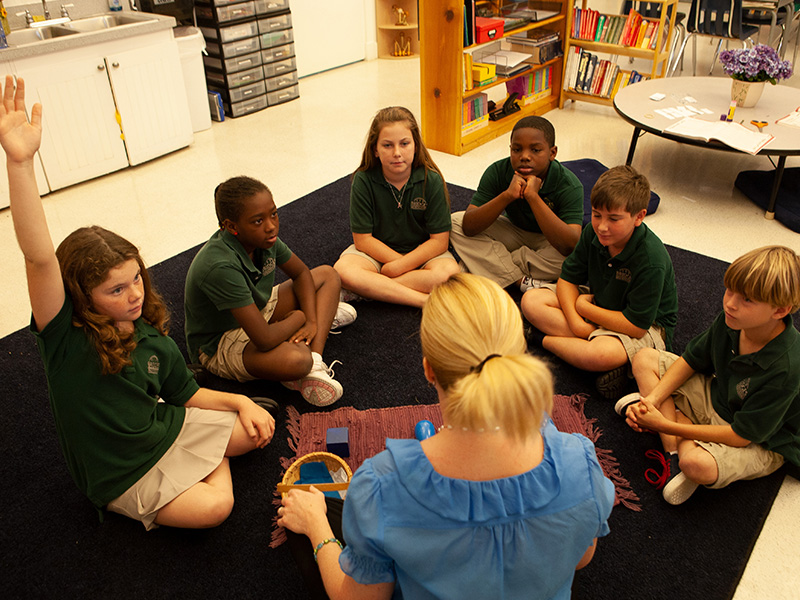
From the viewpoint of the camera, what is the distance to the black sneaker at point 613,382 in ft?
6.79

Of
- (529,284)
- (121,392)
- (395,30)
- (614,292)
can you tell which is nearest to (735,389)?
(614,292)

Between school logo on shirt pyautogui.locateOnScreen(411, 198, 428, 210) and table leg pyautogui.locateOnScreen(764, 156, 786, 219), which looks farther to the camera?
table leg pyautogui.locateOnScreen(764, 156, 786, 219)

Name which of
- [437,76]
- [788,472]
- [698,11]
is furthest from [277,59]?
[788,472]

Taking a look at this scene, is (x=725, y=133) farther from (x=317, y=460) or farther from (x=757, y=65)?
(x=317, y=460)

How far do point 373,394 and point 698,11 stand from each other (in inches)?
178

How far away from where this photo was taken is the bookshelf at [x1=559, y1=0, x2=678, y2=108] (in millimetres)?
4266

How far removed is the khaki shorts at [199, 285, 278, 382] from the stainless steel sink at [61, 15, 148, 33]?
267 cm

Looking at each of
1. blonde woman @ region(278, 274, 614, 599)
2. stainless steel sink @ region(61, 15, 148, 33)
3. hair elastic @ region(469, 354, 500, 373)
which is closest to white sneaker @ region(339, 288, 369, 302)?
blonde woman @ region(278, 274, 614, 599)

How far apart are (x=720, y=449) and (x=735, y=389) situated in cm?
17

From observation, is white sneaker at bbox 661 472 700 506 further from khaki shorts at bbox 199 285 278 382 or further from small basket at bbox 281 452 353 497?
khaki shorts at bbox 199 285 278 382

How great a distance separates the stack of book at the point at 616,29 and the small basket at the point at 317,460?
3881 millimetres

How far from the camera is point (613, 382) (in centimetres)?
207

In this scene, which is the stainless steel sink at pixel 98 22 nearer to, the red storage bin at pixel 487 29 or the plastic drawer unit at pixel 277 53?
the plastic drawer unit at pixel 277 53

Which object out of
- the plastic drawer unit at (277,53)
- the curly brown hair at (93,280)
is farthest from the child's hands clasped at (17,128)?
the plastic drawer unit at (277,53)
